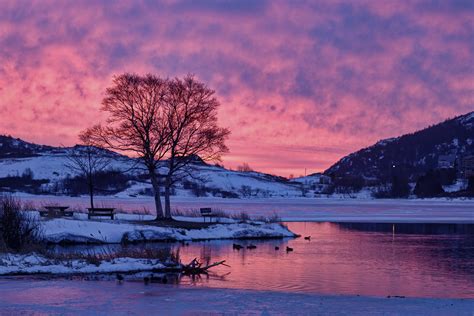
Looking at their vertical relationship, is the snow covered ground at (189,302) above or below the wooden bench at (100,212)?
below

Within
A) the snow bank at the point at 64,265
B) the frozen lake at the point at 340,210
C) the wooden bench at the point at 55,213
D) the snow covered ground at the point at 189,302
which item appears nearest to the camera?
the snow covered ground at the point at 189,302

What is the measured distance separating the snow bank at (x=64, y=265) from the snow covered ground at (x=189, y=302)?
9.33 feet

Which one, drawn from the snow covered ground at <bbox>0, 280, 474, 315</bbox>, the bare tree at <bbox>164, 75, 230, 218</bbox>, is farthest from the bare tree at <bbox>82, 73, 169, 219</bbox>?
the snow covered ground at <bbox>0, 280, 474, 315</bbox>

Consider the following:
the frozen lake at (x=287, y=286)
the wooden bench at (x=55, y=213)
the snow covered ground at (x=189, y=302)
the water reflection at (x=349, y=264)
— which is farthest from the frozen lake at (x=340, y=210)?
the snow covered ground at (x=189, y=302)

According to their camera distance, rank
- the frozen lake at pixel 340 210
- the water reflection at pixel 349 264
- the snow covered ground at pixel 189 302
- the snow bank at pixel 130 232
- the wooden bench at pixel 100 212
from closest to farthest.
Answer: the snow covered ground at pixel 189 302 < the water reflection at pixel 349 264 < the snow bank at pixel 130 232 < the wooden bench at pixel 100 212 < the frozen lake at pixel 340 210

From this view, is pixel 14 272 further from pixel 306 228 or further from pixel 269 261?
pixel 306 228

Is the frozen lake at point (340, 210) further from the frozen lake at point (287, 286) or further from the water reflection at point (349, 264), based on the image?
the frozen lake at point (287, 286)

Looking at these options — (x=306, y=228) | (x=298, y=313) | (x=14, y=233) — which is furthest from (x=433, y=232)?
(x=298, y=313)

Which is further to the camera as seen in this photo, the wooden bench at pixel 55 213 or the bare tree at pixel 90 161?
the bare tree at pixel 90 161

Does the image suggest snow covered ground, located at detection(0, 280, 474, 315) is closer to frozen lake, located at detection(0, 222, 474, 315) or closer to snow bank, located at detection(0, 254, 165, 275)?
frozen lake, located at detection(0, 222, 474, 315)

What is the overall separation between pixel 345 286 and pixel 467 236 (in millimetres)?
25433

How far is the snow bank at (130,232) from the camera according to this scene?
37531 millimetres

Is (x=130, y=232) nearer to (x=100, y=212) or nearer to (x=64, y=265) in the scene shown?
(x=100, y=212)

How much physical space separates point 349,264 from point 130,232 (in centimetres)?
1459
